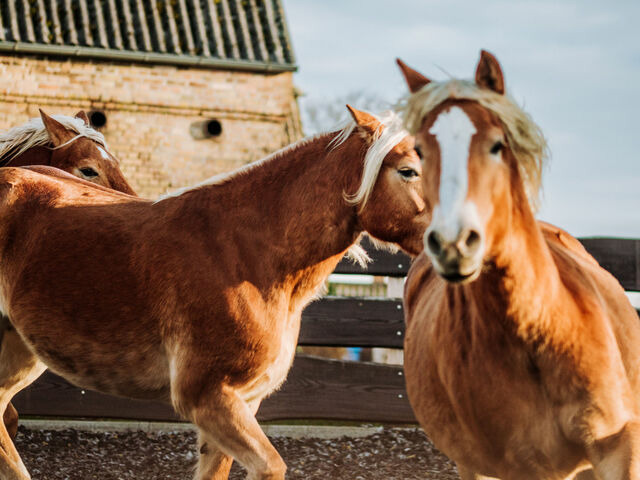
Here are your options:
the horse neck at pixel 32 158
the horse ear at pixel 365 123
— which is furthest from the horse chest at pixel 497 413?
the horse neck at pixel 32 158

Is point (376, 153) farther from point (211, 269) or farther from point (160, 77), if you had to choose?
point (160, 77)

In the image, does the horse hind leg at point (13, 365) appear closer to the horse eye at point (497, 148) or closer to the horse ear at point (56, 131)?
the horse ear at point (56, 131)

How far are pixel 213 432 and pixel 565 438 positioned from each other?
1628 millimetres

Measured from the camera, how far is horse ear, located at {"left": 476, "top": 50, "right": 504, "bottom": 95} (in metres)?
2.61

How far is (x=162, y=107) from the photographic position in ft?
47.2

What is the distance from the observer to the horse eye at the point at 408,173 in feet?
13.0

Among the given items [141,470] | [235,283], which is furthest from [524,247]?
[141,470]

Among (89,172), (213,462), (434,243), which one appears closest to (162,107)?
(89,172)

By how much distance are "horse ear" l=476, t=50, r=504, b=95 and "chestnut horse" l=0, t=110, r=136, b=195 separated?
3366 mm

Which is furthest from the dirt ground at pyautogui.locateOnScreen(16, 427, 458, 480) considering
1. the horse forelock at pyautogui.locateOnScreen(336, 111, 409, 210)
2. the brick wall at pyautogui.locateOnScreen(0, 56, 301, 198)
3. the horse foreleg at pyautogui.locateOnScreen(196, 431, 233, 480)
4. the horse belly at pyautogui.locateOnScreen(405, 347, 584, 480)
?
the brick wall at pyautogui.locateOnScreen(0, 56, 301, 198)

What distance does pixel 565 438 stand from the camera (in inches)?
105

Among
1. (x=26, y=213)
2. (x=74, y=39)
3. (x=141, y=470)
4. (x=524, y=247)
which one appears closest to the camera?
(x=524, y=247)

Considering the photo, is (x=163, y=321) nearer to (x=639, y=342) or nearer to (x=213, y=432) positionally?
(x=213, y=432)

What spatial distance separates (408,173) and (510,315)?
1.44 metres
